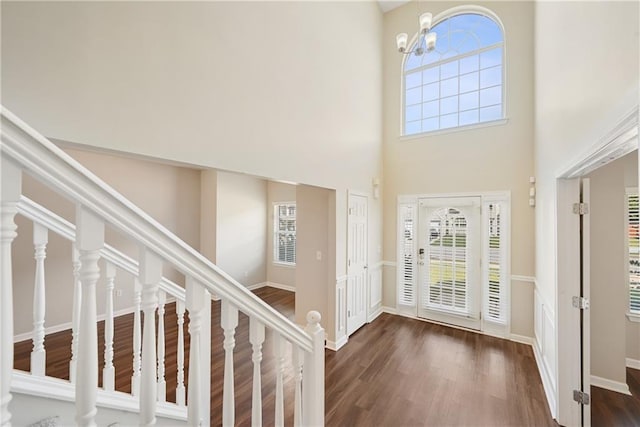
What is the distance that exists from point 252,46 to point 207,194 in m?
3.67

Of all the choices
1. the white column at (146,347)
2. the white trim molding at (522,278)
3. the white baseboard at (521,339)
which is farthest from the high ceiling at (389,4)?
the white column at (146,347)

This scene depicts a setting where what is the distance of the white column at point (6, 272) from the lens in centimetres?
50

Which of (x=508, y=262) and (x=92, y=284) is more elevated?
(x=92, y=284)

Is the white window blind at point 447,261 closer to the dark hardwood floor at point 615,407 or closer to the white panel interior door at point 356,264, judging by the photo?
the white panel interior door at point 356,264

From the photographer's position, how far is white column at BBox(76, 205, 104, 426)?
61 centimetres

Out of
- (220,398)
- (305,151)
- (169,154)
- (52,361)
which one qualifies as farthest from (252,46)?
(52,361)

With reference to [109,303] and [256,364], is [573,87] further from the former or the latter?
[109,303]

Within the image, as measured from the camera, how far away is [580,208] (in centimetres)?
216

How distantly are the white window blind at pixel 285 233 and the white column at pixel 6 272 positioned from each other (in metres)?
5.94

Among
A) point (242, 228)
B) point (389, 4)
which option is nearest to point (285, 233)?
point (242, 228)

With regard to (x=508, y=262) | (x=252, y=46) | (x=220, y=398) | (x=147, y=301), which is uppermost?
(x=252, y=46)

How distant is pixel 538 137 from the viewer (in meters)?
3.39

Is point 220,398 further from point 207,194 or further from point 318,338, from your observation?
point 207,194

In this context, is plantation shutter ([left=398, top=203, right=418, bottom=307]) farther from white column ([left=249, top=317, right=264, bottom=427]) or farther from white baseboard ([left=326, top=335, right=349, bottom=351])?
white column ([left=249, top=317, right=264, bottom=427])
